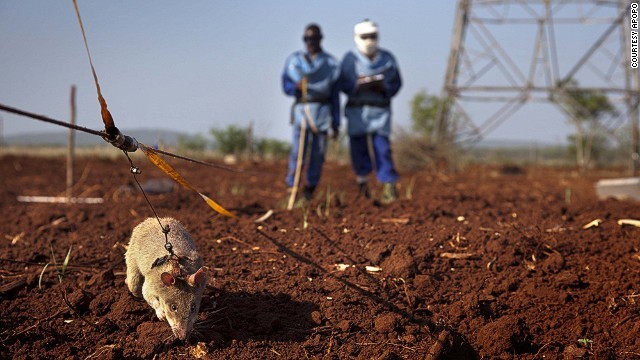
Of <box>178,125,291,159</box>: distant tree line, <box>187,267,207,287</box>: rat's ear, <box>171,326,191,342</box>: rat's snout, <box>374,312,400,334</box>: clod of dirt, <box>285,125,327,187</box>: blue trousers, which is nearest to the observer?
<box>187,267,207,287</box>: rat's ear

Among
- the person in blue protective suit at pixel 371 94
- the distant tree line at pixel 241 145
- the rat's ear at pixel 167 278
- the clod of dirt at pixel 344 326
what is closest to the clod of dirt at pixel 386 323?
the clod of dirt at pixel 344 326

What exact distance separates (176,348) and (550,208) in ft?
14.4

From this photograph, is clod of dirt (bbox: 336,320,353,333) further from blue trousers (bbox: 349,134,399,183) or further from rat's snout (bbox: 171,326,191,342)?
blue trousers (bbox: 349,134,399,183)

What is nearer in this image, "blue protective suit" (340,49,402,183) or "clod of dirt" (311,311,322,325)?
"clod of dirt" (311,311,322,325)

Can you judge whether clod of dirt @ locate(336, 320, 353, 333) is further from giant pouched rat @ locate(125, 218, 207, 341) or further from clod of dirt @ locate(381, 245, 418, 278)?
giant pouched rat @ locate(125, 218, 207, 341)

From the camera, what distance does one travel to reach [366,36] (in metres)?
8.00

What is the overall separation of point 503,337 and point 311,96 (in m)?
4.52

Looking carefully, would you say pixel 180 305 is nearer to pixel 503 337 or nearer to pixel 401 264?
pixel 401 264

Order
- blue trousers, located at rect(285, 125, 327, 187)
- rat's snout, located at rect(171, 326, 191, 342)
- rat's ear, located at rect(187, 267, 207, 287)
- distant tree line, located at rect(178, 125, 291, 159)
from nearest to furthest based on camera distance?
rat's ear, located at rect(187, 267, 207, 287) → rat's snout, located at rect(171, 326, 191, 342) → blue trousers, located at rect(285, 125, 327, 187) → distant tree line, located at rect(178, 125, 291, 159)

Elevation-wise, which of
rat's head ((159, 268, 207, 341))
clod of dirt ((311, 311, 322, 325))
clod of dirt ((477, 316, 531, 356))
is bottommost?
clod of dirt ((477, 316, 531, 356))

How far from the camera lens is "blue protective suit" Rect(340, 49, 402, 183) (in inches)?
316

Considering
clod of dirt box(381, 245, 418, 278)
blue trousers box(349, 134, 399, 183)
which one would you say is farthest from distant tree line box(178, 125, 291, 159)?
clod of dirt box(381, 245, 418, 278)

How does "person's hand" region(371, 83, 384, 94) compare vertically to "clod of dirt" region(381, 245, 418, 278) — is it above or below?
above

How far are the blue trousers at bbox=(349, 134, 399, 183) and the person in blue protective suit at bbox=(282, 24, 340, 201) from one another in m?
0.53
